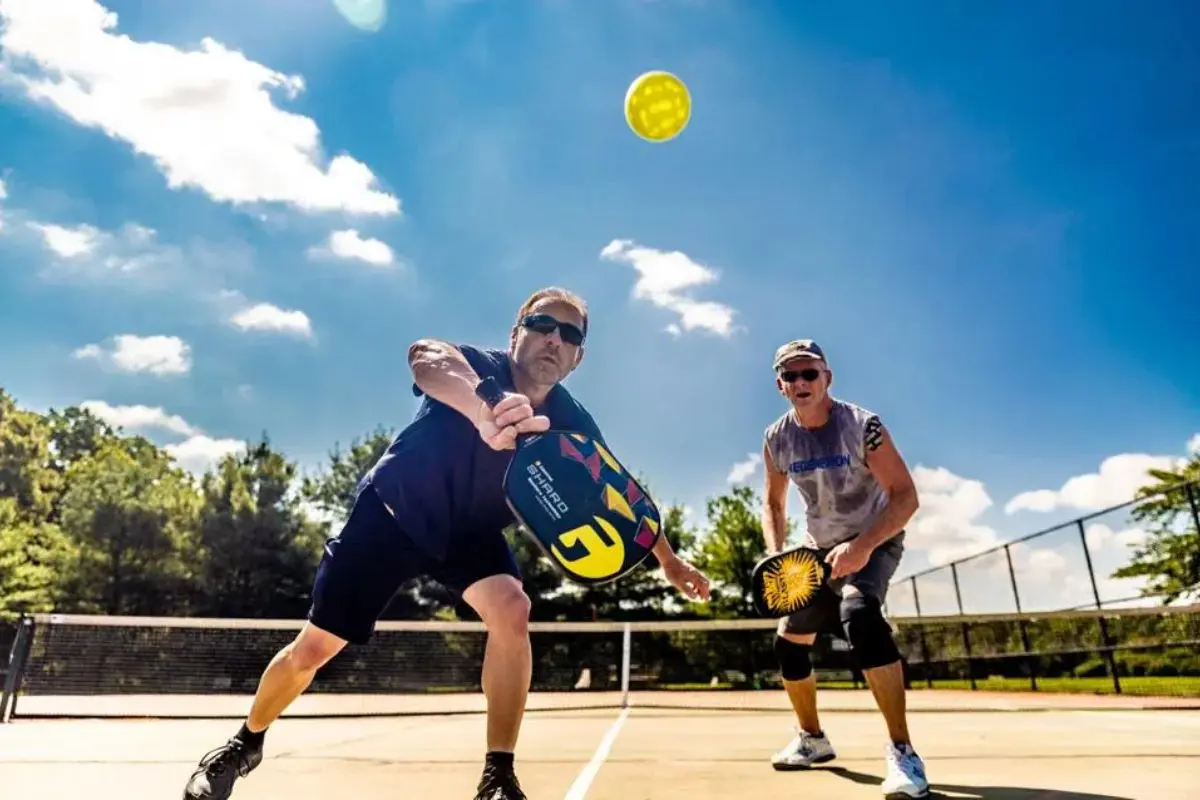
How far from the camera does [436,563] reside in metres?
3.21

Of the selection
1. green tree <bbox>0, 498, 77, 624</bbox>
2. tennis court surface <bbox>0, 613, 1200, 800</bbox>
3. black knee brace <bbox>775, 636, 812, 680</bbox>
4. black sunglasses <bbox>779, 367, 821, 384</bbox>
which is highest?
green tree <bbox>0, 498, 77, 624</bbox>

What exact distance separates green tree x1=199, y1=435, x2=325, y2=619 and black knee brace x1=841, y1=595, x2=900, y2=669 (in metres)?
36.4

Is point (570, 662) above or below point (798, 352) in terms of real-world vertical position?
below

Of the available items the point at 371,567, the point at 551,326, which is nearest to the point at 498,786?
the point at 371,567

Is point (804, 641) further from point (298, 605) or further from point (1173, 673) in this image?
point (298, 605)

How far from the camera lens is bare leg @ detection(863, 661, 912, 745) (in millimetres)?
3639

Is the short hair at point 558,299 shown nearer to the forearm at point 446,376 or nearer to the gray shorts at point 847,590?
the forearm at point 446,376

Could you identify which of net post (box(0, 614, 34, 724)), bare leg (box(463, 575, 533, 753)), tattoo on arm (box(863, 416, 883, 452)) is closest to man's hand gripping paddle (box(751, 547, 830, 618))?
tattoo on arm (box(863, 416, 883, 452))

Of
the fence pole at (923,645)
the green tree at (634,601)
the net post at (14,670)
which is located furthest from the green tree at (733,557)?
the net post at (14,670)

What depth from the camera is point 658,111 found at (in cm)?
714

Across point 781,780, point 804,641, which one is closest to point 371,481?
point 781,780

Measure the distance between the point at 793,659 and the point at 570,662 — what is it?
24.4 m

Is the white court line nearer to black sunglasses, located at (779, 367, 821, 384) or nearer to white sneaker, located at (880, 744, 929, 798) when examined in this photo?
white sneaker, located at (880, 744, 929, 798)

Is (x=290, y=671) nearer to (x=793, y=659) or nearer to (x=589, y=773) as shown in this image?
(x=589, y=773)
